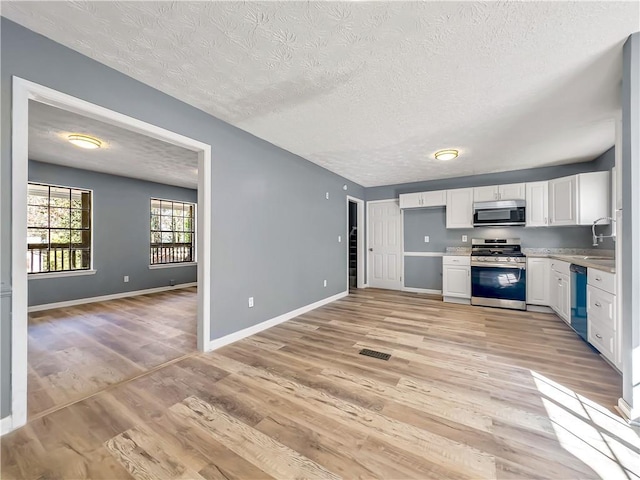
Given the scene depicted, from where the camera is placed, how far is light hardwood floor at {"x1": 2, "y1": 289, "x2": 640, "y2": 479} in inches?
53.1

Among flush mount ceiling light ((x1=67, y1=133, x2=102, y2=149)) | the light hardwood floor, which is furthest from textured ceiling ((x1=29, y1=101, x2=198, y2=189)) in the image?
the light hardwood floor

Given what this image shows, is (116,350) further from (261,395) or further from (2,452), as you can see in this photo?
(261,395)

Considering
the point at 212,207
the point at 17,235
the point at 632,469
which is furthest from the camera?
the point at 212,207

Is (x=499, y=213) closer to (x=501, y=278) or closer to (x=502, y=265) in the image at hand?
(x=502, y=265)

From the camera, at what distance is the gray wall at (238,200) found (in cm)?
163

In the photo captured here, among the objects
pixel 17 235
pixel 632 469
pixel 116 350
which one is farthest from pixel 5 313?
pixel 632 469

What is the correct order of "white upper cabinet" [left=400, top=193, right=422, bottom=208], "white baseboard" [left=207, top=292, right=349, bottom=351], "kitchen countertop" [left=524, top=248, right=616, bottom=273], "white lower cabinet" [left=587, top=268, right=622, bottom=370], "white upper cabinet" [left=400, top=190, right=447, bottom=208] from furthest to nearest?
"white upper cabinet" [left=400, top=193, right=422, bottom=208] → "white upper cabinet" [left=400, top=190, right=447, bottom=208] → "kitchen countertop" [left=524, top=248, right=616, bottom=273] → "white baseboard" [left=207, top=292, right=349, bottom=351] → "white lower cabinet" [left=587, top=268, right=622, bottom=370]

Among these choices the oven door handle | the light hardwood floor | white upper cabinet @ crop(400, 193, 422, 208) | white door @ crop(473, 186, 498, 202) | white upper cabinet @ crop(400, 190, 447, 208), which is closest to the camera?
the light hardwood floor

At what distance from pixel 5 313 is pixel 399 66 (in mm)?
3187

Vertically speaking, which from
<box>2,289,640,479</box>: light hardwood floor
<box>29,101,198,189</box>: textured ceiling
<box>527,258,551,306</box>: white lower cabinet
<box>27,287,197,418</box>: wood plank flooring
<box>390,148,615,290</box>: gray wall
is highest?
<box>29,101,198,189</box>: textured ceiling

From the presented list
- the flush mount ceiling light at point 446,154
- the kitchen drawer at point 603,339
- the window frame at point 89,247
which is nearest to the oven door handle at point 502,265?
the kitchen drawer at point 603,339

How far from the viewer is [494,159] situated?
420cm

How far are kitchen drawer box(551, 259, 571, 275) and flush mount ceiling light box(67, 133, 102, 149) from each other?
660cm

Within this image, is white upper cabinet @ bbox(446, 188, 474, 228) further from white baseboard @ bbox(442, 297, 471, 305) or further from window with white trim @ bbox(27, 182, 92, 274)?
window with white trim @ bbox(27, 182, 92, 274)
